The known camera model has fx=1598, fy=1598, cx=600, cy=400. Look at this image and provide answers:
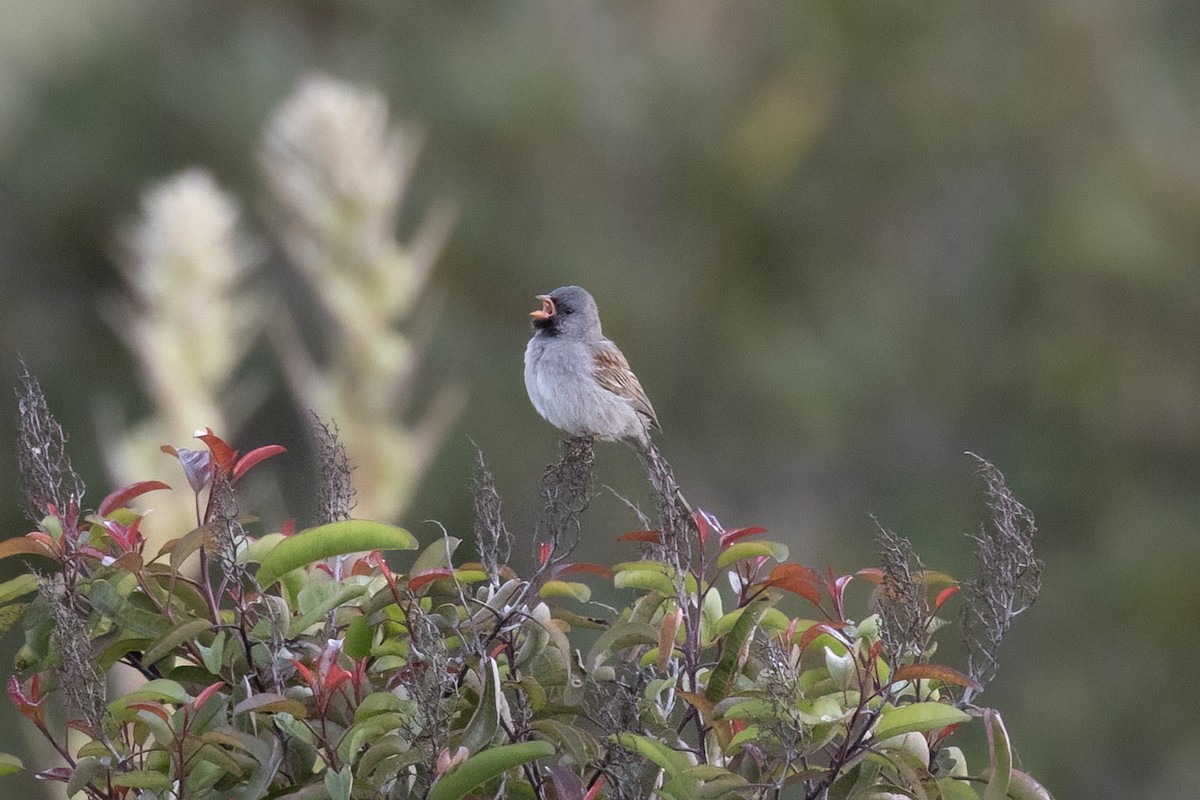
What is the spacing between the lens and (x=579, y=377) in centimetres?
419

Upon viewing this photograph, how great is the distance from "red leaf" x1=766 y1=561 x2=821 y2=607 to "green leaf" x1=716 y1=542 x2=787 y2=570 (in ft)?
0.07

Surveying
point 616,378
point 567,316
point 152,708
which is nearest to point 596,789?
point 152,708

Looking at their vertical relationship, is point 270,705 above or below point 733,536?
below

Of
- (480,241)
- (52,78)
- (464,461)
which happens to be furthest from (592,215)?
(52,78)

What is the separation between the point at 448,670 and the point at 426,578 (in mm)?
113

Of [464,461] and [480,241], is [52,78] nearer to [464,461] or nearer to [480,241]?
[480,241]

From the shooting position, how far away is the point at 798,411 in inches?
397

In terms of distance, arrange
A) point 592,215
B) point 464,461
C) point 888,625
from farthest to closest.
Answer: point 592,215 < point 464,461 < point 888,625

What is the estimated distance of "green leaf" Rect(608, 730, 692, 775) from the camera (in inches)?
69.6

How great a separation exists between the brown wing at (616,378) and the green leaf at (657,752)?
7.98 ft

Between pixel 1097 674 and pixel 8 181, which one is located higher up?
pixel 8 181

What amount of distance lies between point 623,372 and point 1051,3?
334 inches

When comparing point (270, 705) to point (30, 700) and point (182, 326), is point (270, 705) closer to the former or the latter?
point (30, 700)

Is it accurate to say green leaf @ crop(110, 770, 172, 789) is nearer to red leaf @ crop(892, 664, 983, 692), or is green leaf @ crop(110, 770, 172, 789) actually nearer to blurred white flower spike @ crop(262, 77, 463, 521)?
red leaf @ crop(892, 664, 983, 692)
